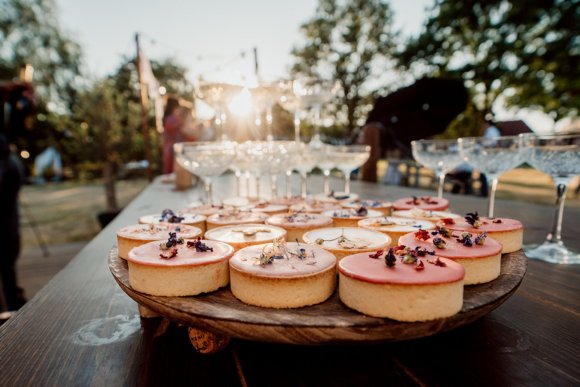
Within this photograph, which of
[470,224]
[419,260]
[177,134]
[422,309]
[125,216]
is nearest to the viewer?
[422,309]

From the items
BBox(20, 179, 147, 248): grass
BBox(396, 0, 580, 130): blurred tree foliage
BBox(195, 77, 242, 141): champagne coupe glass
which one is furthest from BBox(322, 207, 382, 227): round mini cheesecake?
BBox(396, 0, 580, 130): blurred tree foliage

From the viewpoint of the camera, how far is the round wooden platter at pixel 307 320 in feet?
2.54

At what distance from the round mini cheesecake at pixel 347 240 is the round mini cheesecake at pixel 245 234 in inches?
5.9

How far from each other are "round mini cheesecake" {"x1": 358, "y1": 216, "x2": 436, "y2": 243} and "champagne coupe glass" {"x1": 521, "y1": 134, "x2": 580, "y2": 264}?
0.54 meters

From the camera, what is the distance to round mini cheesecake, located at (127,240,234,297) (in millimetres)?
997

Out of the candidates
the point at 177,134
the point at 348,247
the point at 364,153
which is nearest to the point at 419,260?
the point at 348,247

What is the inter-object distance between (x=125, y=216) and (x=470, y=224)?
265 centimetres

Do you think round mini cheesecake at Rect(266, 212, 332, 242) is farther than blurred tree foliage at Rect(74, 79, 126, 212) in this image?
No

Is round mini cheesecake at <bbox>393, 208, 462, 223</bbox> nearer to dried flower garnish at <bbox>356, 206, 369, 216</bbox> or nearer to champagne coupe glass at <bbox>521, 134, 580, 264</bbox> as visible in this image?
dried flower garnish at <bbox>356, 206, 369, 216</bbox>

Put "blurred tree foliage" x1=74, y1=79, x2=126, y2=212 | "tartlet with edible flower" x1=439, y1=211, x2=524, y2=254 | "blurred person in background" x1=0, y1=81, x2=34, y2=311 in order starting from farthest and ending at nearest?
1. "blurred tree foliage" x1=74, y1=79, x2=126, y2=212
2. "blurred person in background" x1=0, y1=81, x2=34, y2=311
3. "tartlet with edible flower" x1=439, y1=211, x2=524, y2=254

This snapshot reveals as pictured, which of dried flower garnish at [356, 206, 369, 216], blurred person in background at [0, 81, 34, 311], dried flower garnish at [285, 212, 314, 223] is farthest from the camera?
blurred person in background at [0, 81, 34, 311]

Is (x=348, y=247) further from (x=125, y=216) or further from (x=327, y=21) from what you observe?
(x=327, y=21)

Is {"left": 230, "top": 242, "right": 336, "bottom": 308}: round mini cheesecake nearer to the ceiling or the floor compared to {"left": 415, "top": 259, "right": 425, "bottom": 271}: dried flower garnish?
nearer to the floor

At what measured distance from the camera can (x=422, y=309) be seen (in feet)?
2.72
